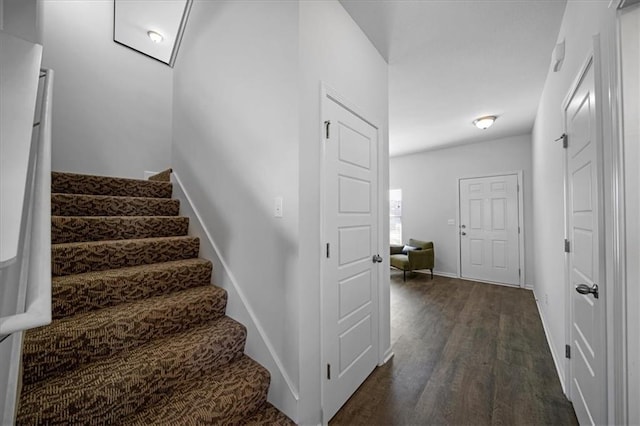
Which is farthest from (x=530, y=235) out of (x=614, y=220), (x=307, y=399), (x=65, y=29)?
(x=65, y=29)

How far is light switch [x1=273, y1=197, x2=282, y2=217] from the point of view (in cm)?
152

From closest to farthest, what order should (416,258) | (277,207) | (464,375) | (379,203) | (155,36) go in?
1. (277,207)
2. (464,375)
3. (379,203)
4. (155,36)
5. (416,258)

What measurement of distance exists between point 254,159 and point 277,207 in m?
0.40

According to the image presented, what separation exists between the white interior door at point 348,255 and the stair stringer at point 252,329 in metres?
0.25

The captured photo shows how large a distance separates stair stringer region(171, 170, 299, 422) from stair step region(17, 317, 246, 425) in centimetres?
12

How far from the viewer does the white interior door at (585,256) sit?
124cm

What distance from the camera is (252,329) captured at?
1.67 meters

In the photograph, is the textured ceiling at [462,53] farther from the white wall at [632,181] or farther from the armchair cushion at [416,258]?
the armchair cushion at [416,258]

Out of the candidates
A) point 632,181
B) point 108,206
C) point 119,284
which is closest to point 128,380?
point 119,284

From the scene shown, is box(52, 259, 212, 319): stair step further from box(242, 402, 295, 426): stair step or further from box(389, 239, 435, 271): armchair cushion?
box(389, 239, 435, 271): armchair cushion

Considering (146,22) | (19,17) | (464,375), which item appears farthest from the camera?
(146,22)

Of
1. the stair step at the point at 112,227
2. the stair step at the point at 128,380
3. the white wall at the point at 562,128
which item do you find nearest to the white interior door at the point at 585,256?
the white wall at the point at 562,128

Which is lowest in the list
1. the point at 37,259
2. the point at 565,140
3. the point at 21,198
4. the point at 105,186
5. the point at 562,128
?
the point at 37,259

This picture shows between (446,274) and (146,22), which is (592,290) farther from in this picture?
(146,22)
